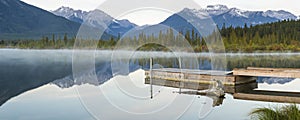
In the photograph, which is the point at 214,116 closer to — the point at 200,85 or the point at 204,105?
the point at 204,105

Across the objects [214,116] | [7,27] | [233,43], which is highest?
[7,27]

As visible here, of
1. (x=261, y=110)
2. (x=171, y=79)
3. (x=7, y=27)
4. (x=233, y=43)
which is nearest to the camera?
(x=261, y=110)

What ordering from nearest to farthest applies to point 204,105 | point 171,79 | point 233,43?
point 204,105, point 171,79, point 233,43

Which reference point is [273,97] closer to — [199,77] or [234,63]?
[199,77]

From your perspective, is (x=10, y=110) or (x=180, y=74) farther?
(x=180, y=74)

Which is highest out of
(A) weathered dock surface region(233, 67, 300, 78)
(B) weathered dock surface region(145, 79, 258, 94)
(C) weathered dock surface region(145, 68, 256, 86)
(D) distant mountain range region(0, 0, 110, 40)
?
(D) distant mountain range region(0, 0, 110, 40)

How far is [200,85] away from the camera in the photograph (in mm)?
14742

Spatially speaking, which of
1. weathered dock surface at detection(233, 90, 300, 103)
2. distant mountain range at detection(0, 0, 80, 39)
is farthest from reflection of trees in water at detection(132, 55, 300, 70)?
distant mountain range at detection(0, 0, 80, 39)

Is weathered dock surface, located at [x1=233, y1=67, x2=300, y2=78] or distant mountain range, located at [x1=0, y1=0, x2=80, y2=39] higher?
distant mountain range, located at [x1=0, y1=0, x2=80, y2=39]

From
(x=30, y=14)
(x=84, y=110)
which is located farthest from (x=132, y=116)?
(x=30, y=14)

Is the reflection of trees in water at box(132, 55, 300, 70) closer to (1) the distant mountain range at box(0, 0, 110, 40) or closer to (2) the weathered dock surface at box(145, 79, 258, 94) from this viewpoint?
(2) the weathered dock surface at box(145, 79, 258, 94)

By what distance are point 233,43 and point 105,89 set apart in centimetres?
3981

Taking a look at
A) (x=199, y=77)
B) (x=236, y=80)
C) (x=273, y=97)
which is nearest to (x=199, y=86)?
(x=199, y=77)

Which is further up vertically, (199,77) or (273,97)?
(199,77)
